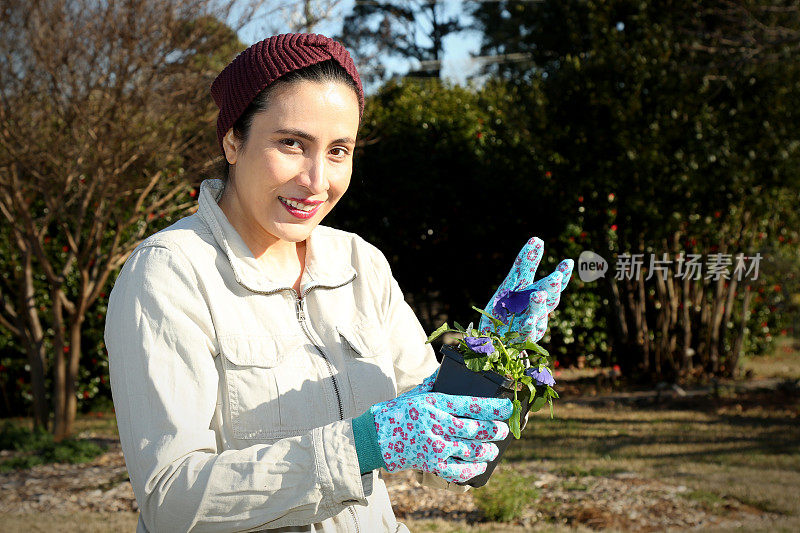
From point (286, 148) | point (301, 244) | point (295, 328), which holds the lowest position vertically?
point (295, 328)

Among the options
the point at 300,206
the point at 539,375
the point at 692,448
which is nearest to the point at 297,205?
the point at 300,206

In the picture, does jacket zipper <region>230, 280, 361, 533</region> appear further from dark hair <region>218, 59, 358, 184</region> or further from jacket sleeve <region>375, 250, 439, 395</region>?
dark hair <region>218, 59, 358, 184</region>

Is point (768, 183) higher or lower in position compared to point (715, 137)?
lower

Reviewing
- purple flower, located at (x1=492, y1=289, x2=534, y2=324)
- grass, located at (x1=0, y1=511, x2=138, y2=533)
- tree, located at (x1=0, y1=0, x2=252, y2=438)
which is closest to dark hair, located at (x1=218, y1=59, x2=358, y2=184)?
Answer: purple flower, located at (x1=492, y1=289, x2=534, y2=324)

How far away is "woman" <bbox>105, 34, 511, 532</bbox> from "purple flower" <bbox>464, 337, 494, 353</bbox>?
0.40 feet

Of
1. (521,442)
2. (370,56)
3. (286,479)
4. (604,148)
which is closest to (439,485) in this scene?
(286,479)

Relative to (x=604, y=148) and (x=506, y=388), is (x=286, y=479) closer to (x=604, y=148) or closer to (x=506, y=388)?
(x=506, y=388)

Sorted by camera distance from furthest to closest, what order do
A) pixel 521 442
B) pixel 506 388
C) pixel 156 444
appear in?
pixel 521 442 < pixel 506 388 < pixel 156 444

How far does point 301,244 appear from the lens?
1.86 meters

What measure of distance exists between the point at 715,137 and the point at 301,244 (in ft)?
19.8

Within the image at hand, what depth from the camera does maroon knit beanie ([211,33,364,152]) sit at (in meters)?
1.56

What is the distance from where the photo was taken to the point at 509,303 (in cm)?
168

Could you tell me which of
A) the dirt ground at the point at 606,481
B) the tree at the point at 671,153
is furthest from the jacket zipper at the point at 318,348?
the tree at the point at 671,153

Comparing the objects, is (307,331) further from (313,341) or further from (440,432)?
(440,432)
